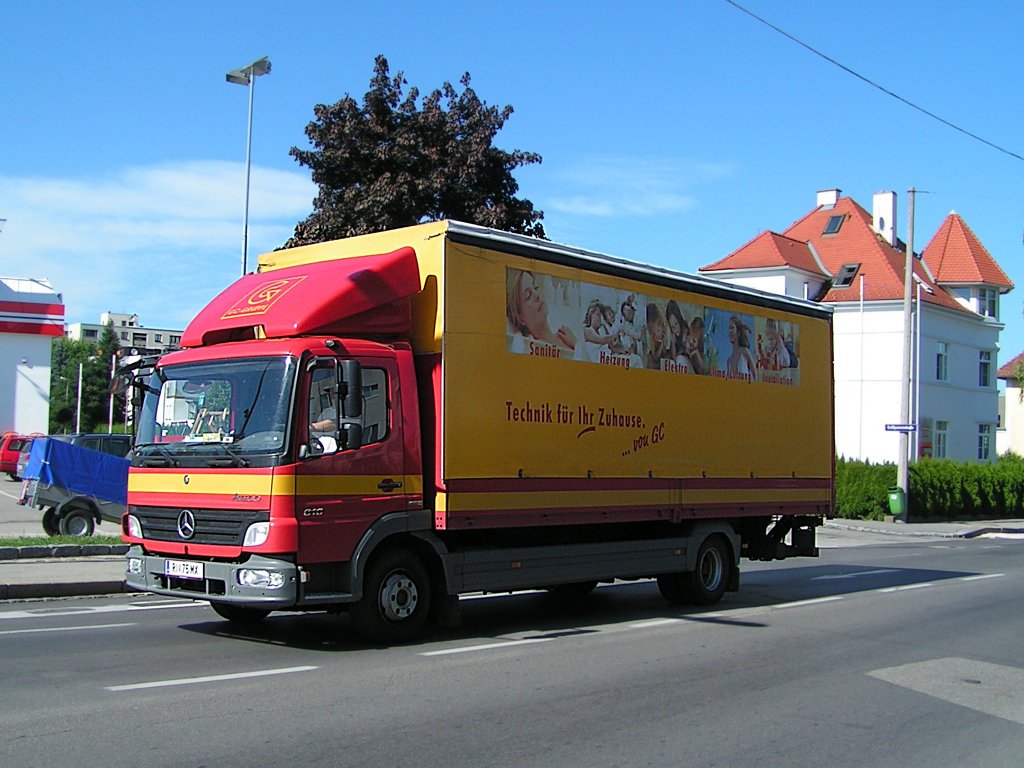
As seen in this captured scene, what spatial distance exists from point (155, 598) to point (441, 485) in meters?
5.45

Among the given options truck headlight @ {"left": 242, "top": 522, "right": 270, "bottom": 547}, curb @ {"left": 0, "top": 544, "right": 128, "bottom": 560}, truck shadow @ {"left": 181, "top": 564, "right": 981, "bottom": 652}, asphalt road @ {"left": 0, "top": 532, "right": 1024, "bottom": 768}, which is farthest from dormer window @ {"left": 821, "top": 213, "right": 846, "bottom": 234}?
truck headlight @ {"left": 242, "top": 522, "right": 270, "bottom": 547}

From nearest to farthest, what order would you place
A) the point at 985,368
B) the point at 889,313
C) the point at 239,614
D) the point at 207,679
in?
the point at 207,679
the point at 239,614
the point at 889,313
the point at 985,368

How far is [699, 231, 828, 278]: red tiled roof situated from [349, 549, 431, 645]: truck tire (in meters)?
39.6

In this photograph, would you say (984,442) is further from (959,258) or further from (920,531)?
(920,531)

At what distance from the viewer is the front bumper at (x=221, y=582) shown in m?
8.90

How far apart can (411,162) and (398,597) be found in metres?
16.0

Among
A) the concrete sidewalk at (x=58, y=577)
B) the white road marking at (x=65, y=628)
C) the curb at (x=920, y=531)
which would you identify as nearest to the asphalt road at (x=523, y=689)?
the white road marking at (x=65, y=628)

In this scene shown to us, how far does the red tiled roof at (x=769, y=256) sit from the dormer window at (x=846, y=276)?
831mm

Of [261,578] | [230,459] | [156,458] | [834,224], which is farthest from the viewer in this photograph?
[834,224]

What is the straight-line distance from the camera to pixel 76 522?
736 inches

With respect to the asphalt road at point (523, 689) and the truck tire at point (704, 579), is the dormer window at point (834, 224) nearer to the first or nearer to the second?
the truck tire at point (704, 579)

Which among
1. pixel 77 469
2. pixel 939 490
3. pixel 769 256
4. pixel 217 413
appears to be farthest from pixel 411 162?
pixel 769 256

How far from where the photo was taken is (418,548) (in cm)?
1018

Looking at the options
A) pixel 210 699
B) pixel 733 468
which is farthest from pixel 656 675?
pixel 733 468
